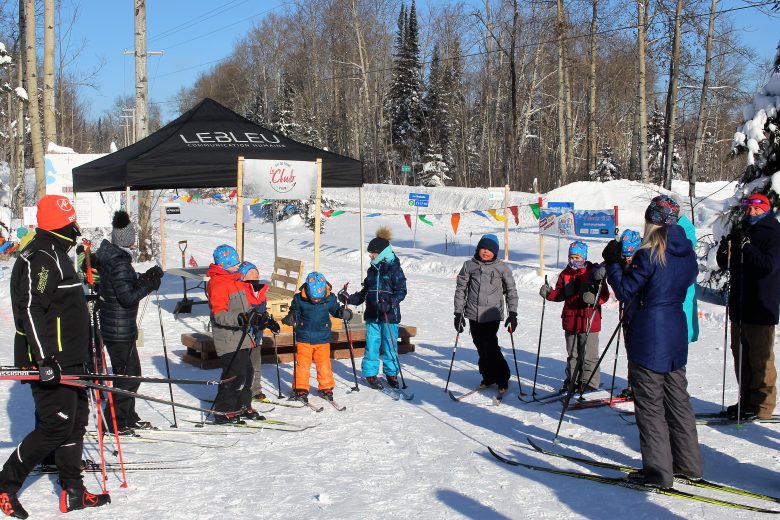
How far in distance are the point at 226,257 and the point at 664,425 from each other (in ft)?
12.1

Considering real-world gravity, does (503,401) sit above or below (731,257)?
below

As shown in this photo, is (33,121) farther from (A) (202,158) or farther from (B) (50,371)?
(B) (50,371)

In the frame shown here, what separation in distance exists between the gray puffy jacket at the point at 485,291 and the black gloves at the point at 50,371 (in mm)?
3965

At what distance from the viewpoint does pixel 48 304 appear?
4.27 metres

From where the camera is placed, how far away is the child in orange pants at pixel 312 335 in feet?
23.0

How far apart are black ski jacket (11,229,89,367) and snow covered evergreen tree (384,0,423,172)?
45503 mm

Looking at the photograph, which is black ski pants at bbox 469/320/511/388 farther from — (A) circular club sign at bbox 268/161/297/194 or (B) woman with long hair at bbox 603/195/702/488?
(A) circular club sign at bbox 268/161/297/194

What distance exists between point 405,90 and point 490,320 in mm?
43539

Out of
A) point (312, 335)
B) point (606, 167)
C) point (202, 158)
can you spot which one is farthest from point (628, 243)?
point (606, 167)

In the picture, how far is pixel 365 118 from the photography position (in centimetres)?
5009

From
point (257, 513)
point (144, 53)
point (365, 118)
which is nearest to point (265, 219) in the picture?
point (144, 53)

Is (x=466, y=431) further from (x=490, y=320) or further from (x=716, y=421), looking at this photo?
(x=716, y=421)

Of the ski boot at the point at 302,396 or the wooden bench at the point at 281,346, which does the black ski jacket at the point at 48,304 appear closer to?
the ski boot at the point at 302,396

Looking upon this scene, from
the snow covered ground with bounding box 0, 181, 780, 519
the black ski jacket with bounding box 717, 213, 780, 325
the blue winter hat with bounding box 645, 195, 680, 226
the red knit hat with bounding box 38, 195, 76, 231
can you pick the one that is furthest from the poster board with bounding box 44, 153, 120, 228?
the blue winter hat with bounding box 645, 195, 680, 226
